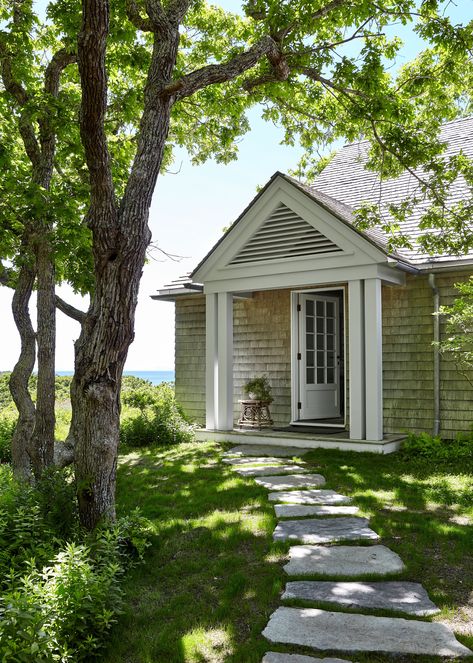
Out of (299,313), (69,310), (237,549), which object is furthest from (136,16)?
(299,313)

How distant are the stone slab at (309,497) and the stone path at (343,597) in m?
0.04

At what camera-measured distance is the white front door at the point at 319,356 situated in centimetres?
1067

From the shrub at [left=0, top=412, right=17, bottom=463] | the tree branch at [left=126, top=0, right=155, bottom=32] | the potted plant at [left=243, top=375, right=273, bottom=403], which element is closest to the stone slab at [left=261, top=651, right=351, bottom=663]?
the tree branch at [left=126, top=0, right=155, bottom=32]

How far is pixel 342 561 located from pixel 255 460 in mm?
3952

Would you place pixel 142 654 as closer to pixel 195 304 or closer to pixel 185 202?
pixel 195 304

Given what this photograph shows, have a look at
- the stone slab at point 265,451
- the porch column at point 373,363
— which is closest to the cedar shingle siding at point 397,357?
the porch column at point 373,363

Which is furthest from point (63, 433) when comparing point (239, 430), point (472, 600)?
point (472, 600)

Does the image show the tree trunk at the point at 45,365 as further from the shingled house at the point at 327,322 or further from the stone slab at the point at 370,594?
the shingled house at the point at 327,322

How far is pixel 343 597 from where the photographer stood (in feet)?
11.7

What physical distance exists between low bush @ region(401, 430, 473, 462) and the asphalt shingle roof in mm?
2700

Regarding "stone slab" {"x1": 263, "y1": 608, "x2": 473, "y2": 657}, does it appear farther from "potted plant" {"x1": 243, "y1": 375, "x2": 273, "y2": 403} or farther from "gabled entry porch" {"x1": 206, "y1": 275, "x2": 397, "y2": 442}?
"potted plant" {"x1": 243, "y1": 375, "x2": 273, "y2": 403}

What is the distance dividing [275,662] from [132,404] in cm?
1109

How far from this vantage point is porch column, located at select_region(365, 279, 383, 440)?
8.49 metres

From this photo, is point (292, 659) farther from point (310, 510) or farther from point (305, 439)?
point (305, 439)
